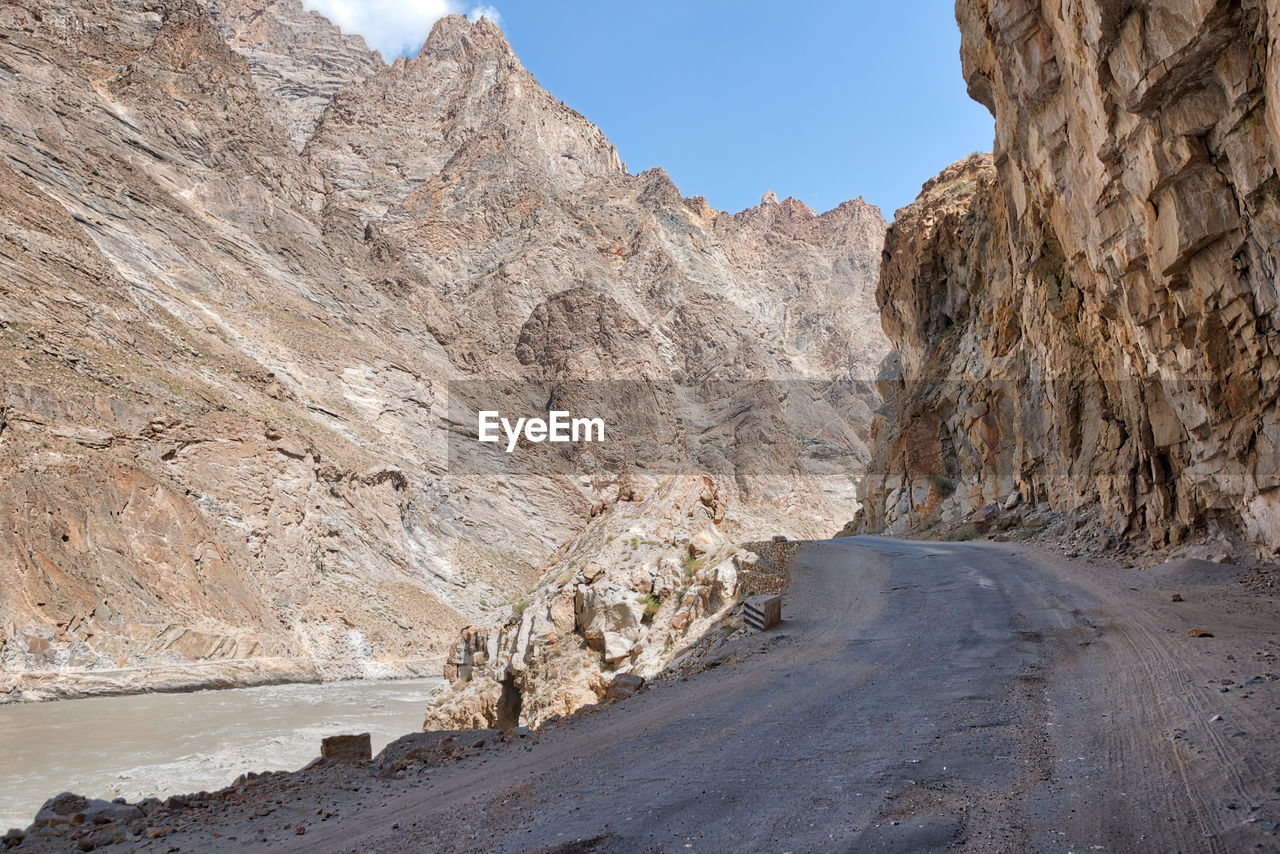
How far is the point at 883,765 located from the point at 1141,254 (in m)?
10.5

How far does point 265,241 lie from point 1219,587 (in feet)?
209

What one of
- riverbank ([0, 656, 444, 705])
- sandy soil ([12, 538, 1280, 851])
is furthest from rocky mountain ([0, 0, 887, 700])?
sandy soil ([12, 538, 1280, 851])

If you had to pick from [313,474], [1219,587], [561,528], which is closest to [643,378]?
[561,528]

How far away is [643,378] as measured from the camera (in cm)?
7388

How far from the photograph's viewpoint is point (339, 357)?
5044 centimetres

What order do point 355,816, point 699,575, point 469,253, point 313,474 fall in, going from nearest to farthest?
1. point 355,816
2. point 699,575
3. point 313,474
4. point 469,253

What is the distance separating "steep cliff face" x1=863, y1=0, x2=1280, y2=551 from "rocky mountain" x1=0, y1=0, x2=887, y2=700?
8587 millimetres

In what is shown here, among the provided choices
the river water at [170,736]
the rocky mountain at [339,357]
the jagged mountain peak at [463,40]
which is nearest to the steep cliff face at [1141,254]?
the rocky mountain at [339,357]

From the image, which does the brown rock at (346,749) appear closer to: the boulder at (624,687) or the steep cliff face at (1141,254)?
the boulder at (624,687)

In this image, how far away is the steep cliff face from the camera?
851 cm

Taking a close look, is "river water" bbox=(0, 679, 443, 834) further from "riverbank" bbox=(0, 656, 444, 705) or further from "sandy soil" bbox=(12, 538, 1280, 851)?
"sandy soil" bbox=(12, 538, 1280, 851)

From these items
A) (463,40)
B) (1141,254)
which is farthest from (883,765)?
(463,40)

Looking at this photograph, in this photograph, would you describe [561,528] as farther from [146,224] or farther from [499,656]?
[499,656]

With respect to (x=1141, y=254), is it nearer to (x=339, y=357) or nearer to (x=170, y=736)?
(x=170, y=736)
